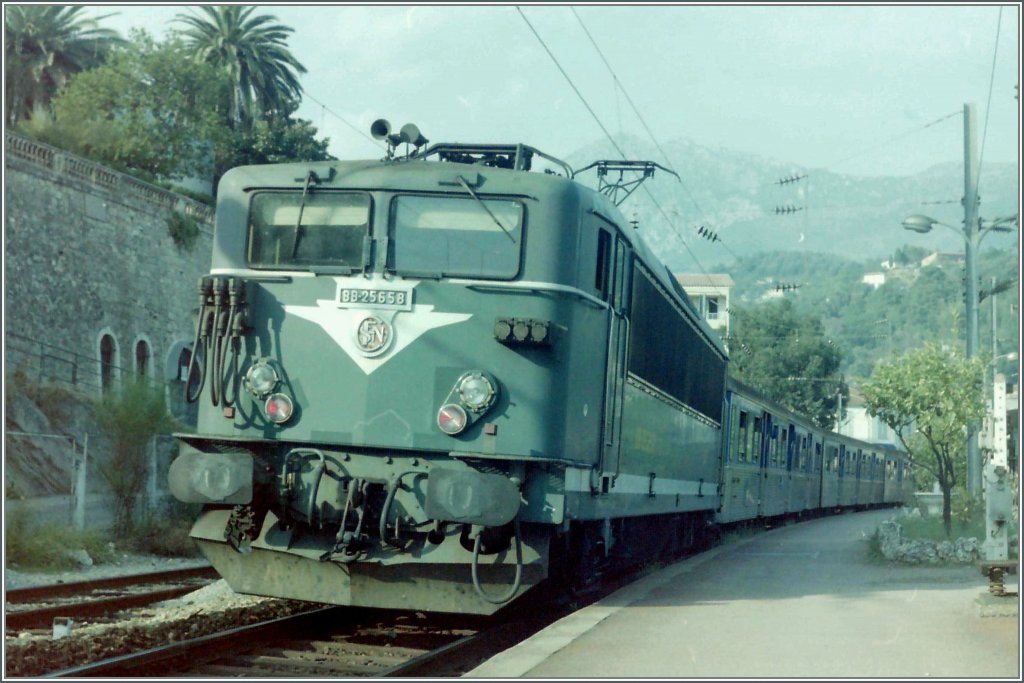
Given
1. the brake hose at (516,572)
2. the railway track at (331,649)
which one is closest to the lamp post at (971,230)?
the railway track at (331,649)

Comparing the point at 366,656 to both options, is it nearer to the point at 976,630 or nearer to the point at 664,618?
the point at 664,618

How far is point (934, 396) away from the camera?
722 inches

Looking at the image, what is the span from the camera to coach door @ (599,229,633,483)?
35.2 ft

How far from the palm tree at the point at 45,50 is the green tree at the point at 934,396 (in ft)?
133

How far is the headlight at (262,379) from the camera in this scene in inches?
385

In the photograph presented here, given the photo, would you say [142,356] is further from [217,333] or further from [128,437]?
[217,333]

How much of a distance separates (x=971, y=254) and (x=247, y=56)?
37364 millimetres

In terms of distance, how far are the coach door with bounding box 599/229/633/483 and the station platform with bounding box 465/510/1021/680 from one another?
1310 millimetres

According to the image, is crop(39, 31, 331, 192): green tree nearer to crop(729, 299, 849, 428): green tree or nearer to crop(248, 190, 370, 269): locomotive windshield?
crop(729, 299, 849, 428): green tree

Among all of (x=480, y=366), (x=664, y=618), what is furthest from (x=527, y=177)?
(x=664, y=618)

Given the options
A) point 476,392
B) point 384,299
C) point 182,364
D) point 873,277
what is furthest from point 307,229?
point 873,277

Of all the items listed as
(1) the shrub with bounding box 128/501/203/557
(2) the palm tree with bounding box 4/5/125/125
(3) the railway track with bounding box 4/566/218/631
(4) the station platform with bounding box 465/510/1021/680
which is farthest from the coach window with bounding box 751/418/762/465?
(2) the palm tree with bounding box 4/5/125/125

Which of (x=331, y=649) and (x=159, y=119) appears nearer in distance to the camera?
(x=331, y=649)

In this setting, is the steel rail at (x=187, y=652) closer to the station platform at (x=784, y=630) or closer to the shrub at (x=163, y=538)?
the station platform at (x=784, y=630)
